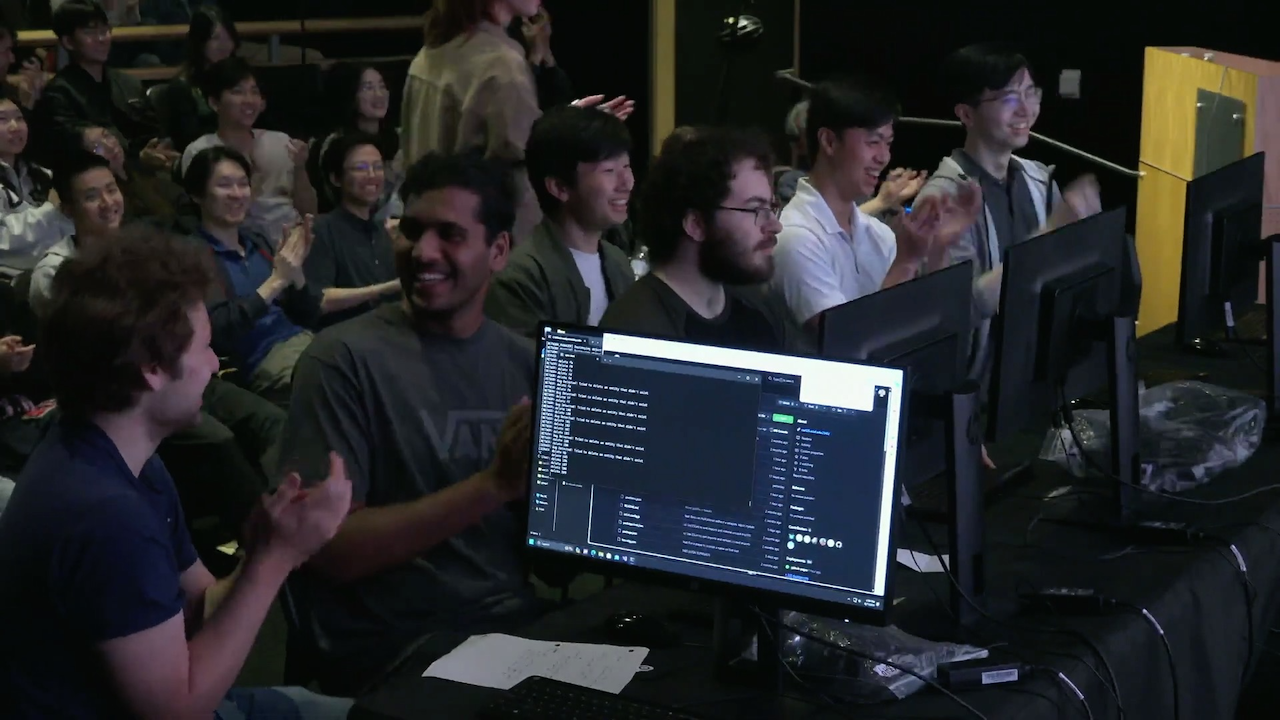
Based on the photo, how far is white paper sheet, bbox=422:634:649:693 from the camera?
1772 millimetres

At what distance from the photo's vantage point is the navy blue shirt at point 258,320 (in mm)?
4117

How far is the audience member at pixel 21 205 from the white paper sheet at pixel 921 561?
10.5 feet

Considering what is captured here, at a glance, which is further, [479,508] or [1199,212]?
[1199,212]

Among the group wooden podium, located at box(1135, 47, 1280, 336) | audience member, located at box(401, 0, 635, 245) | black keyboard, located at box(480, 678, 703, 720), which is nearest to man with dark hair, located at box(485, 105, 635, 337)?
audience member, located at box(401, 0, 635, 245)

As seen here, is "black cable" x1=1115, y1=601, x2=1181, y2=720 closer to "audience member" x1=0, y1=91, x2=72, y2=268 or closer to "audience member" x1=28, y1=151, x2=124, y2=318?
"audience member" x1=28, y1=151, x2=124, y2=318

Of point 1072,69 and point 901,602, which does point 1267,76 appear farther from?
point 901,602

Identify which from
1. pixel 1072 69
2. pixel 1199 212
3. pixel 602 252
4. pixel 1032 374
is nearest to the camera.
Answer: pixel 1032 374

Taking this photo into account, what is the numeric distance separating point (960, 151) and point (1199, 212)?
0.74m

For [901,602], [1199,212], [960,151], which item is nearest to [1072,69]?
[960,151]

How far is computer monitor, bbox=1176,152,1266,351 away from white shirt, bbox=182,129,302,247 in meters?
3.38

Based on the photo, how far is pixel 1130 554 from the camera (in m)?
2.25

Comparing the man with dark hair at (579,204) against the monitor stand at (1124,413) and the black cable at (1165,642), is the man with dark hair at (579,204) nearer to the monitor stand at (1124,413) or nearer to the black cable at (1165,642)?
the monitor stand at (1124,413)

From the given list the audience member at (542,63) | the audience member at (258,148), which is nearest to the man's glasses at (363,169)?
the audience member at (542,63)

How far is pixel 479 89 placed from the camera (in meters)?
3.73
